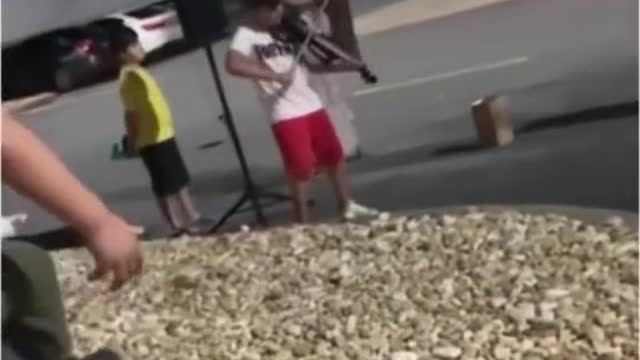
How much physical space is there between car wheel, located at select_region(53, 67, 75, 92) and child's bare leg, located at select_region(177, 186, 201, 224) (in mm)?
810

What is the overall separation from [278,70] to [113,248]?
4.66 m

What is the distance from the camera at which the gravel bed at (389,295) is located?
5.47 m

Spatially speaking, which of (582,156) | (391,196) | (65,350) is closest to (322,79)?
(391,196)

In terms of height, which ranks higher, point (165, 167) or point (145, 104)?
point (145, 104)

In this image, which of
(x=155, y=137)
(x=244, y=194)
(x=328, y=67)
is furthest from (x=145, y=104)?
(x=328, y=67)

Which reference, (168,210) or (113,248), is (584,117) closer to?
(168,210)

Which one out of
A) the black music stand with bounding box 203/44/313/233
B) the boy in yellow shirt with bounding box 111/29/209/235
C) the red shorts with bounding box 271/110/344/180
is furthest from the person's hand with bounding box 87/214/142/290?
the black music stand with bounding box 203/44/313/233

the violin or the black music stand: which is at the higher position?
the violin

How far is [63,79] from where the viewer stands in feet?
29.6

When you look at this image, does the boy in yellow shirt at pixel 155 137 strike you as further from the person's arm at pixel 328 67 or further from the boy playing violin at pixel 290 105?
the person's arm at pixel 328 67

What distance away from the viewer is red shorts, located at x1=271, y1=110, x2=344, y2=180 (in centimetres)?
752

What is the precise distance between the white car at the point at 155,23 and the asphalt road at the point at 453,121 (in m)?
0.41

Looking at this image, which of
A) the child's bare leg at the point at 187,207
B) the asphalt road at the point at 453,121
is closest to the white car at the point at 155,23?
the asphalt road at the point at 453,121

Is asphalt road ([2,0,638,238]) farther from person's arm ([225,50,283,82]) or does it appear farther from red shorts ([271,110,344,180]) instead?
person's arm ([225,50,283,82])
